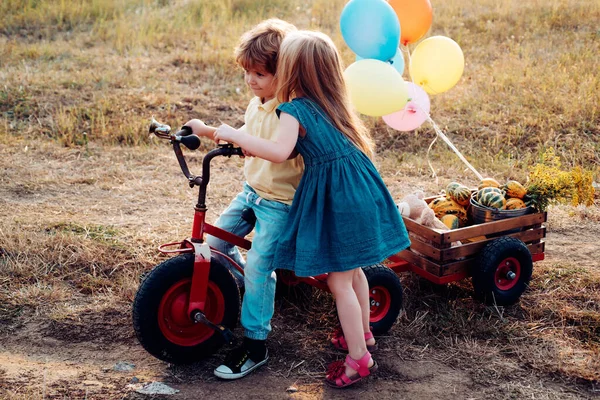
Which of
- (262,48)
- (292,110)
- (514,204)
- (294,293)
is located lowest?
(294,293)

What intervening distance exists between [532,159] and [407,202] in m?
2.79

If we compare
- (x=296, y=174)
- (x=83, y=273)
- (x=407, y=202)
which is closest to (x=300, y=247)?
(x=296, y=174)

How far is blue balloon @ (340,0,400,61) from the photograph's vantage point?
353 centimetres

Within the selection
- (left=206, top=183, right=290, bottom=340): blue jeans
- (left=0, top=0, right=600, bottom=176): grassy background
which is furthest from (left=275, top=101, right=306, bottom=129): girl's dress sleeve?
(left=0, top=0, right=600, bottom=176): grassy background

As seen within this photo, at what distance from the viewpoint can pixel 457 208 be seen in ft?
11.9

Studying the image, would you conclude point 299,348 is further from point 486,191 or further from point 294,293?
point 486,191

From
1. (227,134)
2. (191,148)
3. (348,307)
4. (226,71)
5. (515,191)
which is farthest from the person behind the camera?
(226,71)

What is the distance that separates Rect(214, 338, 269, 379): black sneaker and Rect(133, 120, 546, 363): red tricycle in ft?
0.27

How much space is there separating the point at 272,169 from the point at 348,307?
26.7 inches

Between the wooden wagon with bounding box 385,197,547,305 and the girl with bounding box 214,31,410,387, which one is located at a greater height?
the girl with bounding box 214,31,410,387

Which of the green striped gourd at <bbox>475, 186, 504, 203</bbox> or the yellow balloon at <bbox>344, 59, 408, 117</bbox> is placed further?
the green striped gourd at <bbox>475, 186, 504, 203</bbox>

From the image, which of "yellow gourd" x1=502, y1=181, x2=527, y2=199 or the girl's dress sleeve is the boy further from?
"yellow gourd" x1=502, y1=181, x2=527, y2=199

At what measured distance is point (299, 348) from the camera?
316cm

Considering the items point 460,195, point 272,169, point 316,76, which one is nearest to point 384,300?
point 460,195
